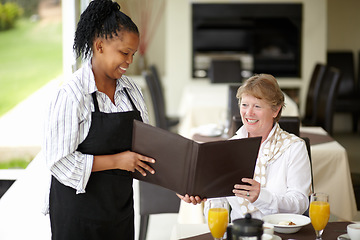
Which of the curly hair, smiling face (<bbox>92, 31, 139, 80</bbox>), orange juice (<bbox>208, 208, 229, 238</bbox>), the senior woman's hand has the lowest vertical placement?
orange juice (<bbox>208, 208, 229, 238</bbox>)

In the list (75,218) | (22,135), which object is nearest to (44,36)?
(22,135)

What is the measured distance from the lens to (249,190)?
6.83 ft

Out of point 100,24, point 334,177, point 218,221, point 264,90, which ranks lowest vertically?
point 334,177

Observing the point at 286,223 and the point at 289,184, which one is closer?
the point at 286,223

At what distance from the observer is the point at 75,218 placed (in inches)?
83.4

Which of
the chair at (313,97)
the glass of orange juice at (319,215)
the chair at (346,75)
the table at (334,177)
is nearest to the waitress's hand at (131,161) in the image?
the glass of orange juice at (319,215)

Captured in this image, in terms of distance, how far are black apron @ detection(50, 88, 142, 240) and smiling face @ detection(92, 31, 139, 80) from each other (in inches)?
4.3

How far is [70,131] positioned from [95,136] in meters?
0.11

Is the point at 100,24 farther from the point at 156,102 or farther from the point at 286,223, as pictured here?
the point at 156,102

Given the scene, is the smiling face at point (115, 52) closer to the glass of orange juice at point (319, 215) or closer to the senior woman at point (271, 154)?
the senior woman at point (271, 154)

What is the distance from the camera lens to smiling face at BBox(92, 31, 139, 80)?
81.7 inches

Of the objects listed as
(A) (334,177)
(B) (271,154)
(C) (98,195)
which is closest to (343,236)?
(B) (271,154)

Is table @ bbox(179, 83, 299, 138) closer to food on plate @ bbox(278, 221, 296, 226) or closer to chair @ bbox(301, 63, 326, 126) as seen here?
chair @ bbox(301, 63, 326, 126)

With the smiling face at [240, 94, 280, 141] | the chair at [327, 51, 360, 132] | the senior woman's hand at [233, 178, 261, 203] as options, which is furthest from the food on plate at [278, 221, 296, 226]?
the chair at [327, 51, 360, 132]
